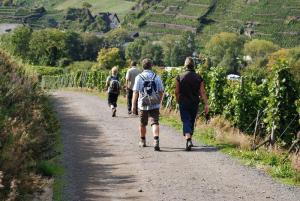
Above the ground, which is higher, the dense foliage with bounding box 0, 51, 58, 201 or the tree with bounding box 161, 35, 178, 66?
the tree with bounding box 161, 35, 178, 66

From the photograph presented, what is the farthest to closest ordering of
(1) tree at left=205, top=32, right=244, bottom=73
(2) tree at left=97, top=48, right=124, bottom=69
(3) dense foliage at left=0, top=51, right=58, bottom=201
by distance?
(1) tree at left=205, top=32, right=244, bottom=73, (2) tree at left=97, top=48, right=124, bottom=69, (3) dense foliage at left=0, top=51, right=58, bottom=201

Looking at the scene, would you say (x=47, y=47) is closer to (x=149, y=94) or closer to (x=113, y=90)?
(x=113, y=90)

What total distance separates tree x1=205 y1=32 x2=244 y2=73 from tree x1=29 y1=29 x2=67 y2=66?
51.5m

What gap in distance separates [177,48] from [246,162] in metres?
156

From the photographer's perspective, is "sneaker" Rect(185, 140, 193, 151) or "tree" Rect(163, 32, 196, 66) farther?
"tree" Rect(163, 32, 196, 66)

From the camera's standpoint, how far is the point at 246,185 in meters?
9.27

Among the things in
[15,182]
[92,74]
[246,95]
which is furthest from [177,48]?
[15,182]

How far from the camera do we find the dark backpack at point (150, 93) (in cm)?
1272

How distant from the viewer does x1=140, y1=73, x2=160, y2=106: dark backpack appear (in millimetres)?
12719

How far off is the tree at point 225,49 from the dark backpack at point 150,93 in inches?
5830

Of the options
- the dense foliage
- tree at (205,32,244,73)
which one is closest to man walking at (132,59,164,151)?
the dense foliage

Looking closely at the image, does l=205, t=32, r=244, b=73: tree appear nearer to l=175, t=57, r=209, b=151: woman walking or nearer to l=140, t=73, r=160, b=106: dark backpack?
l=175, t=57, r=209, b=151: woman walking

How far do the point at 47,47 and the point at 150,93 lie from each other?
337 feet

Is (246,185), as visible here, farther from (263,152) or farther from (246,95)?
(246,95)
